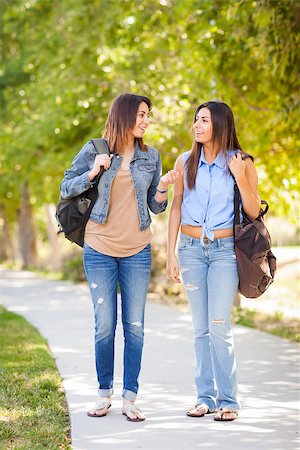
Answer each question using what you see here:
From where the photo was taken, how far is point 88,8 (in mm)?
15633

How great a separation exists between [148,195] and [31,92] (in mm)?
15433

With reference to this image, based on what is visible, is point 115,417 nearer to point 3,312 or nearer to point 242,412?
point 242,412

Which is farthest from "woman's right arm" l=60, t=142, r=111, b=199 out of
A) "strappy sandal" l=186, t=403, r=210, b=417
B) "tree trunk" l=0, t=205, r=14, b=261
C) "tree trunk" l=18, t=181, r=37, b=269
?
"tree trunk" l=0, t=205, r=14, b=261

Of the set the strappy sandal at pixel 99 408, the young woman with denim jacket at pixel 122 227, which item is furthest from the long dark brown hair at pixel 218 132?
the strappy sandal at pixel 99 408

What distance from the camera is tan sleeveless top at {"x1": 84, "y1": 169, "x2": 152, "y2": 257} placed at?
5.61 meters

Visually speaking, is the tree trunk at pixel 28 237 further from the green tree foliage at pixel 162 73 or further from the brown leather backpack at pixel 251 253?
the brown leather backpack at pixel 251 253

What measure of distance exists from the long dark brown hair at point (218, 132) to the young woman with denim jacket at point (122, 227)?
0.76 feet

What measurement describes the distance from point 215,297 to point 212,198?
65cm

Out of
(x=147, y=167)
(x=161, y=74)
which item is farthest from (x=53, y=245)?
(x=147, y=167)

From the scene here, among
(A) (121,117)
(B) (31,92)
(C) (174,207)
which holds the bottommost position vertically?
(C) (174,207)

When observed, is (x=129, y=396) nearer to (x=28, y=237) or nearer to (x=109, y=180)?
(x=109, y=180)

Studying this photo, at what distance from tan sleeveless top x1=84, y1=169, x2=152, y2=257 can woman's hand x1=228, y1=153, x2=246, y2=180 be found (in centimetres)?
67

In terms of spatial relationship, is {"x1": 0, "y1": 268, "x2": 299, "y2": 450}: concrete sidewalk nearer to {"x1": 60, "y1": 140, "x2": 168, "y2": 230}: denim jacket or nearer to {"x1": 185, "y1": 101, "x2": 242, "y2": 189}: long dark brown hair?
{"x1": 60, "y1": 140, "x2": 168, "y2": 230}: denim jacket

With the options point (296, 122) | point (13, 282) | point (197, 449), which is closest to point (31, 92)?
point (13, 282)
